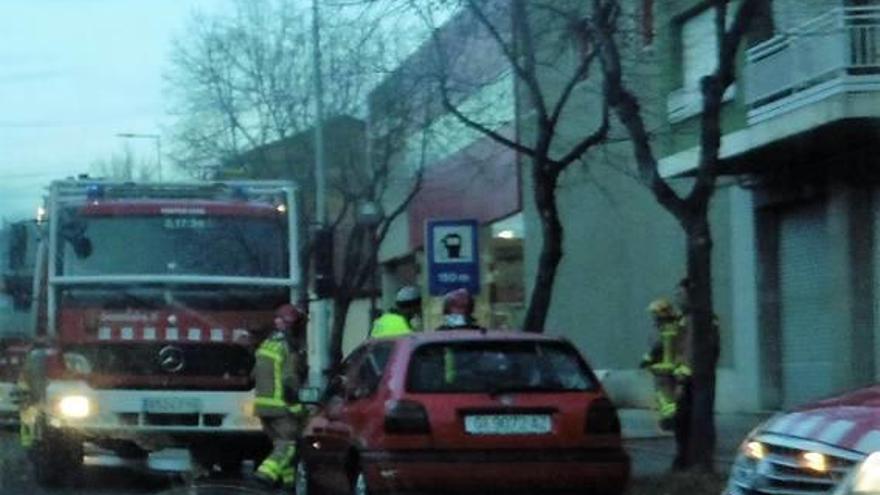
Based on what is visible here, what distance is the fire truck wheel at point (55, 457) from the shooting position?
18391 millimetres

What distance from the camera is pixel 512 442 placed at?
1298cm

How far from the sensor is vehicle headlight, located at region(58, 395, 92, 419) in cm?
1797

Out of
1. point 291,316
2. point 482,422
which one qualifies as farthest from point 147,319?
point 482,422

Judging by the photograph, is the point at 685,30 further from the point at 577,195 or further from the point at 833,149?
the point at 577,195

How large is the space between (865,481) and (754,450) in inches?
144

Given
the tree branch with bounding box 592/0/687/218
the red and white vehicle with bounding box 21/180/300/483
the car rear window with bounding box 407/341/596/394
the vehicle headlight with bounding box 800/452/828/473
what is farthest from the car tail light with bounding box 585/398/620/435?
the red and white vehicle with bounding box 21/180/300/483

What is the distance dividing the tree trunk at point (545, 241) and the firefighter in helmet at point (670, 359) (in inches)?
112

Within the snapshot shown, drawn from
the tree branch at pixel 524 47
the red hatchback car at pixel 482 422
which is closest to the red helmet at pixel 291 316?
the red hatchback car at pixel 482 422

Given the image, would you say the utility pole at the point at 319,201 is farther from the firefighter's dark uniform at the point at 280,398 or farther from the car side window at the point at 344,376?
the car side window at the point at 344,376

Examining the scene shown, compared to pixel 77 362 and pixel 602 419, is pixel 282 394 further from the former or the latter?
pixel 602 419

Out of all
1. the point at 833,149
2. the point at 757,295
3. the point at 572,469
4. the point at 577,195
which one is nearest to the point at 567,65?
the point at 577,195

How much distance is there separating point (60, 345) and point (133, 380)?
760mm

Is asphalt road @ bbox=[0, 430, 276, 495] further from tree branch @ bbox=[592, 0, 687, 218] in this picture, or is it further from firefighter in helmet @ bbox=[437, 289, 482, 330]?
tree branch @ bbox=[592, 0, 687, 218]

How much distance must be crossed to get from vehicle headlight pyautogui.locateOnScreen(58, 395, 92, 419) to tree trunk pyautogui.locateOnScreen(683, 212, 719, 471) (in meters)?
5.92
